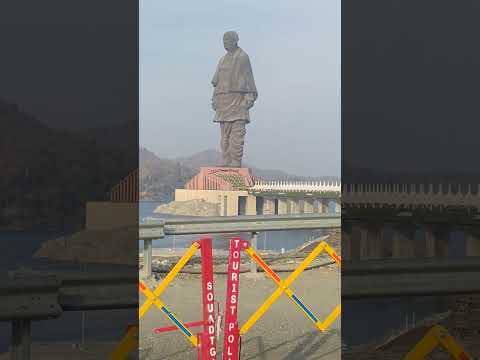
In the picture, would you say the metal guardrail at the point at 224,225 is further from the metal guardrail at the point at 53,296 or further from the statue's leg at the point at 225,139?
the statue's leg at the point at 225,139

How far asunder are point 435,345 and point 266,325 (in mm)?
11790

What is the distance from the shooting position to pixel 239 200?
243ft

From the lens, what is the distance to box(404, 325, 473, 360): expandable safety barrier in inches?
76.8

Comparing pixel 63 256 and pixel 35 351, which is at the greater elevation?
pixel 63 256

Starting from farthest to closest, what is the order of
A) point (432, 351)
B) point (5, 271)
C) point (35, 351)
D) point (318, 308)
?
point (318, 308)
point (432, 351)
point (35, 351)
point (5, 271)

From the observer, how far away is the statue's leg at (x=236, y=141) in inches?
2928

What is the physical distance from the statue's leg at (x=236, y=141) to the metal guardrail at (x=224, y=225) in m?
60.0

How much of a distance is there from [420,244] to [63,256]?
1431 millimetres

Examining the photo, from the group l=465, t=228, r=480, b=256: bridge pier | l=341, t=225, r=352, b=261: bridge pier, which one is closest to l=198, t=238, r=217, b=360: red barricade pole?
l=465, t=228, r=480, b=256: bridge pier

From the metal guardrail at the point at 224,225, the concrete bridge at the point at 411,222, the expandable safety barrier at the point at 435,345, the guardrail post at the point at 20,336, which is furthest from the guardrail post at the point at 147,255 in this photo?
the guardrail post at the point at 20,336

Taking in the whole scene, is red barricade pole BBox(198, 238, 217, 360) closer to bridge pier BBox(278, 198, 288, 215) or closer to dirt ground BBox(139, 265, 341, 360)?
dirt ground BBox(139, 265, 341, 360)

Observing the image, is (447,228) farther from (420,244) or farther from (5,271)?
(5,271)

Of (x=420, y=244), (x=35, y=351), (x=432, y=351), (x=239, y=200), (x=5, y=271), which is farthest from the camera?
(x=239, y=200)

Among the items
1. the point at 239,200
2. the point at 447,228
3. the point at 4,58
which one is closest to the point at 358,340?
the point at 447,228
